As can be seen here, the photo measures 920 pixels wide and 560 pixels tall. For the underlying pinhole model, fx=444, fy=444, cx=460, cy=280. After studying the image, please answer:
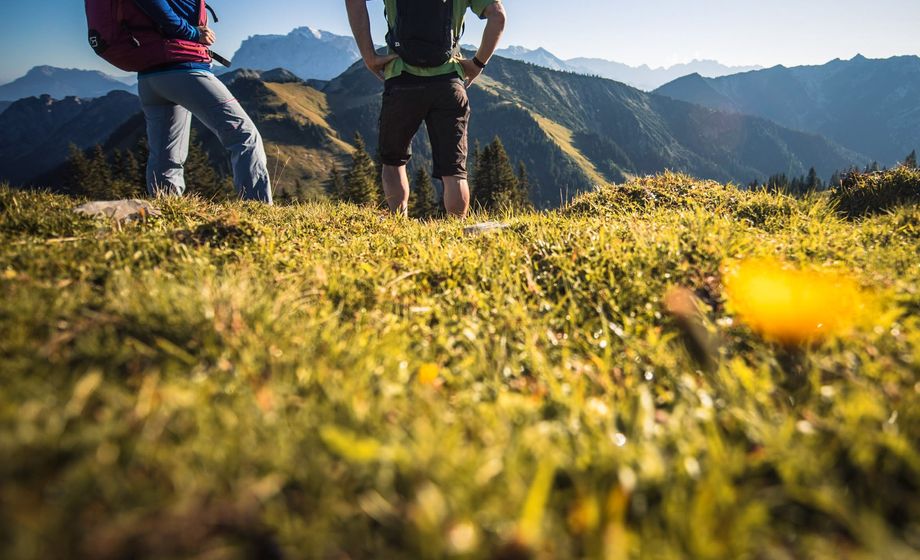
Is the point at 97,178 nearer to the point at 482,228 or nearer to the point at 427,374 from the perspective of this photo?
the point at 482,228

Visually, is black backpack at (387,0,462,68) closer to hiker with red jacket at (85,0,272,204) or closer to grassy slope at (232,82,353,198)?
hiker with red jacket at (85,0,272,204)

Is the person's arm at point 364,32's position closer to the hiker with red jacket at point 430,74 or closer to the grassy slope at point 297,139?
the hiker with red jacket at point 430,74

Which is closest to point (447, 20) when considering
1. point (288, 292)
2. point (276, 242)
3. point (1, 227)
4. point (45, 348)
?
point (276, 242)

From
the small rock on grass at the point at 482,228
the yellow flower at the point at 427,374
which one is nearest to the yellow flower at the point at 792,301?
the yellow flower at the point at 427,374

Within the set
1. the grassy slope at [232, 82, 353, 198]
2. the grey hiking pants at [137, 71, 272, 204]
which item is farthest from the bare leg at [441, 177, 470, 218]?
the grassy slope at [232, 82, 353, 198]

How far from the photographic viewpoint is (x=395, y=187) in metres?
6.21

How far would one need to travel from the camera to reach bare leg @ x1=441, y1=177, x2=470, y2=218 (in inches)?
233

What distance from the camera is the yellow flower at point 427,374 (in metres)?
1.92

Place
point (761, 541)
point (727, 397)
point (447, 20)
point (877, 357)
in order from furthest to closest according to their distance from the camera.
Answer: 1. point (447, 20)
2. point (877, 357)
3. point (727, 397)
4. point (761, 541)

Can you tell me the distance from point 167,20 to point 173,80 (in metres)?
0.63

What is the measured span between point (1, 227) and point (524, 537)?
4.23 meters

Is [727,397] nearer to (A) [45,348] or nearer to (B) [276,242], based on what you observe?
(A) [45,348]

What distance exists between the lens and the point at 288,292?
2.46 m

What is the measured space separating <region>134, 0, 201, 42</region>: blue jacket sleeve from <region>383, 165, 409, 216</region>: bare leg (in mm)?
2751
